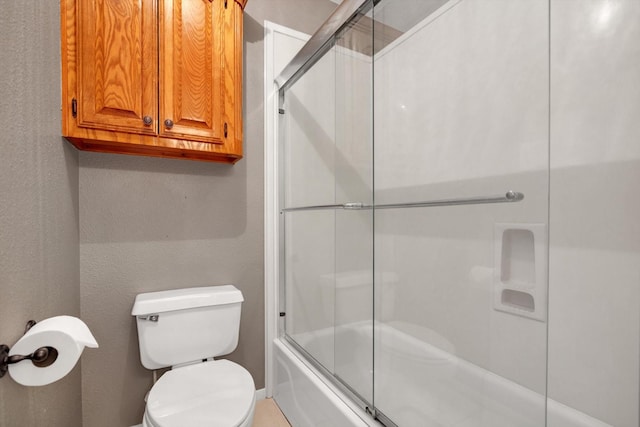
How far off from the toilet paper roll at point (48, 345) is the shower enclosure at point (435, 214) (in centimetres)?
93

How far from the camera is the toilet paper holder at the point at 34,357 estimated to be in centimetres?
61

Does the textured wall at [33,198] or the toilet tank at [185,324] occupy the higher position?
the textured wall at [33,198]

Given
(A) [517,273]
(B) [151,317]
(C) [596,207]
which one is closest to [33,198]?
(B) [151,317]

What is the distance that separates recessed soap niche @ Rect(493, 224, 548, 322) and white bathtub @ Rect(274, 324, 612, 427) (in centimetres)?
23

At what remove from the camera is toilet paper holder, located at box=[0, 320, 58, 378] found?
0.61 m

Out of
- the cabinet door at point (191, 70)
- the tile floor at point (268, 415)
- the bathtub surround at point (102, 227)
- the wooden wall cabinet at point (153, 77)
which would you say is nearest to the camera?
the bathtub surround at point (102, 227)

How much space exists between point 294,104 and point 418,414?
1535mm

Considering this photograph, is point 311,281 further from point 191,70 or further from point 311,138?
point 191,70

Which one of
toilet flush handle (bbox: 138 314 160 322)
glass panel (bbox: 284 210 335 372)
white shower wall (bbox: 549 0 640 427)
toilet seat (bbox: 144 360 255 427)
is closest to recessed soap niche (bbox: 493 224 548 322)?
white shower wall (bbox: 549 0 640 427)

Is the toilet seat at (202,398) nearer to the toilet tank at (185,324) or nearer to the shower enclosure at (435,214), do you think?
the toilet tank at (185,324)

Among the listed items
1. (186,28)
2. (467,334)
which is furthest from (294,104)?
(467,334)


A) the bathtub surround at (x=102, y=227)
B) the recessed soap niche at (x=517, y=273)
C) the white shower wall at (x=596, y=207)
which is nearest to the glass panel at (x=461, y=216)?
the recessed soap niche at (x=517, y=273)

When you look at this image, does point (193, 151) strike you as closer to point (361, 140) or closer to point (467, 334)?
point (361, 140)

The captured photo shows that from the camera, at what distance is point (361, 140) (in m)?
1.27
